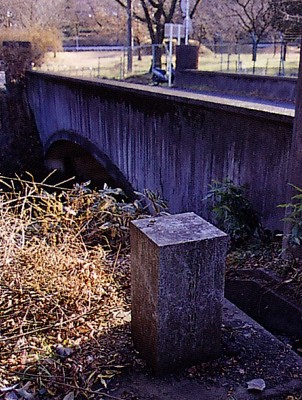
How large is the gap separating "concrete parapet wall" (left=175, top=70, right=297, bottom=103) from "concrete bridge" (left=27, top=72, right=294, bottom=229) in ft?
20.4

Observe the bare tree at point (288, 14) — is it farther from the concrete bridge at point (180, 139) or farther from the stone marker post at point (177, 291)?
the stone marker post at point (177, 291)

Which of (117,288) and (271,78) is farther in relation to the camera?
(271,78)

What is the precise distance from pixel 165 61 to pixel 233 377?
104ft

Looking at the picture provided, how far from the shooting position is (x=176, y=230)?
9.22ft

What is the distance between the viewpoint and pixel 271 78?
16.3 meters

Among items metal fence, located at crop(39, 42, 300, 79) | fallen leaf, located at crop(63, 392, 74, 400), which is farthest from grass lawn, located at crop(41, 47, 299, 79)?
fallen leaf, located at crop(63, 392, 74, 400)

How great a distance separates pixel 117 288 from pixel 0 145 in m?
18.0

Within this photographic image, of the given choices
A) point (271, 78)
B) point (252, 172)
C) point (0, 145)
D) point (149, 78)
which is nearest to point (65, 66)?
point (149, 78)

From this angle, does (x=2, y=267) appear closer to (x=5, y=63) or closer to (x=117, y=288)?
(x=117, y=288)

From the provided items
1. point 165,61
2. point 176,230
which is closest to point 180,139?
point 176,230

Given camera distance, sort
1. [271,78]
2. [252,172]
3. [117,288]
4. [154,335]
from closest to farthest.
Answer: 1. [154,335]
2. [117,288]
3. [252,172]
4. [271,78]

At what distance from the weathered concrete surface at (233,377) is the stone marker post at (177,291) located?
79 millimetres

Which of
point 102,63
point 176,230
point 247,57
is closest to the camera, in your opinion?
point 176,230

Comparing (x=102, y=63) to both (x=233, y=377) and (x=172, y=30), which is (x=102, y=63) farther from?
(x=233, y=377)
